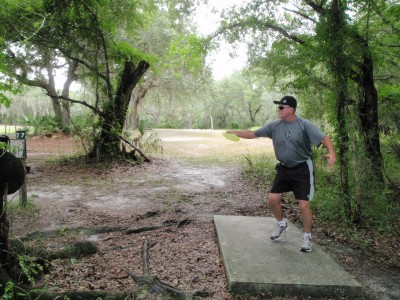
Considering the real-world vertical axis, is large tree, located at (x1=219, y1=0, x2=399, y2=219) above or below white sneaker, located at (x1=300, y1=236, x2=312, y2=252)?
above

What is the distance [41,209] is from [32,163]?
590 cm

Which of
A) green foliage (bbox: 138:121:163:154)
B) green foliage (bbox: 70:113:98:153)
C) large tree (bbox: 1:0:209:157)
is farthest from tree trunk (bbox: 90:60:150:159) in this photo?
green foliage (bbox: 138:121:163:154)

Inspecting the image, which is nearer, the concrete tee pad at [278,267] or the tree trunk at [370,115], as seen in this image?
the concrete tee pad at [278,267]

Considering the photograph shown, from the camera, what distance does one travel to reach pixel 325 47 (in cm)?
516

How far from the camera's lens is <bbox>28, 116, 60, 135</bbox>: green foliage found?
20.6m

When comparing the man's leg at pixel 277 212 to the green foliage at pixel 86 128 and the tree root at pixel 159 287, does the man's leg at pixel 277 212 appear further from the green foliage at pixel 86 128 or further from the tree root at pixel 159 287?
the green foliage at pixel 86 128

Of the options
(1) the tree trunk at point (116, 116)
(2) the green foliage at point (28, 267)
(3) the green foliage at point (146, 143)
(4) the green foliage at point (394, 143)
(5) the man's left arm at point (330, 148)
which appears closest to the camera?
(2) the green foliage at point (28, 267)

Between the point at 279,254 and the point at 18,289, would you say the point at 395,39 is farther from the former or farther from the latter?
the point at 18,289

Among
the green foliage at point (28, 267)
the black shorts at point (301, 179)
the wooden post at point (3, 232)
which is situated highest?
the black shorts at point (301, 179)

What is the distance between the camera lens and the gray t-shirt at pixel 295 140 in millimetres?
4004

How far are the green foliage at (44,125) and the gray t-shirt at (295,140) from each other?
19.2m

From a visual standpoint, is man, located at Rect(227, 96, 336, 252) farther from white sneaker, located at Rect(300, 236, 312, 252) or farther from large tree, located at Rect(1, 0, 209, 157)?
large tree, located at Rect(1, 0, 209, 157)

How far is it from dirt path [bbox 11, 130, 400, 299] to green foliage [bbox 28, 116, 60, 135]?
10.4 m

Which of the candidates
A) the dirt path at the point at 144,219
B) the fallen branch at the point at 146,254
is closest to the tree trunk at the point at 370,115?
the dirt path at the point at 144,219
